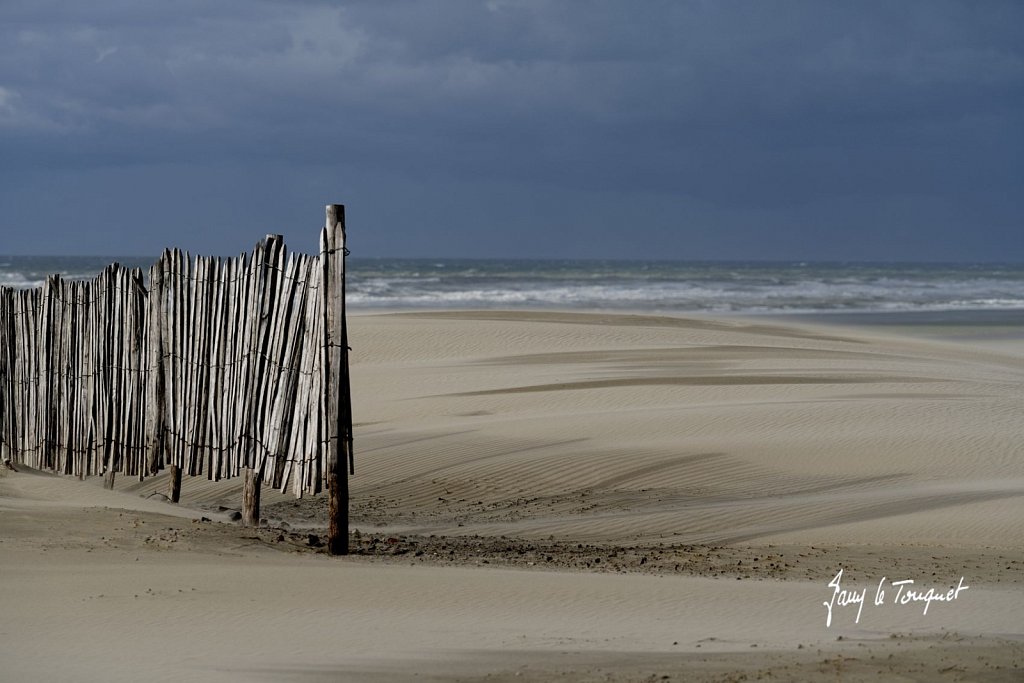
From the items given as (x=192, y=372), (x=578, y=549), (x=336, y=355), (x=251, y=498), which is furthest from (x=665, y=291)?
(x=336, y=355)

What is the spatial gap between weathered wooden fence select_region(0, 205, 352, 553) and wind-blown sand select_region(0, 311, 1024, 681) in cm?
47

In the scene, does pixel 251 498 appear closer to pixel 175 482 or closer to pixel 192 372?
pixel 192 372

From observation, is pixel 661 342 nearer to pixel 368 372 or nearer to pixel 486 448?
pixel 368 372

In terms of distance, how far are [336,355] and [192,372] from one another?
1.68m

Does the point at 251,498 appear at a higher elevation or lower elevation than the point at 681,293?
lower

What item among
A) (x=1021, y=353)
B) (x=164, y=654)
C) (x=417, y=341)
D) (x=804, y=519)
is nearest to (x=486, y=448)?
(x=804, y=519)

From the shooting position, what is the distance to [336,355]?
259 inches

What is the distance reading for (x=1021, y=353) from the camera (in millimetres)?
23469

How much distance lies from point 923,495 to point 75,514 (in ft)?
21.7
